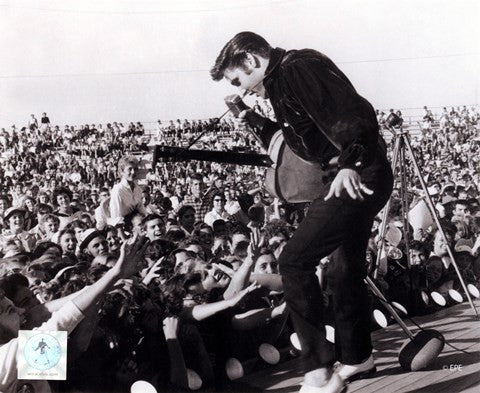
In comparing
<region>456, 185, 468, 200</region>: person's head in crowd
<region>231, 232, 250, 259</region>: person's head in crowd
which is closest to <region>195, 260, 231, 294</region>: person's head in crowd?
<region>231, 232, 250, 259</region>: person's head in crowd

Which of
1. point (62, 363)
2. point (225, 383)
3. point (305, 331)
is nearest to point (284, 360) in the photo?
point (225, 383)

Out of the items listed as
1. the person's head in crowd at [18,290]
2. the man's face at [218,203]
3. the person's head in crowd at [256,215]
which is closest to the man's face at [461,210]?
the man's face at [218,203]

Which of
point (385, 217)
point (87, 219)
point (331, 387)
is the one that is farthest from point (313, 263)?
point (87, 219)

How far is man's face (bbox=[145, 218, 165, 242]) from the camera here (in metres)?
4.63

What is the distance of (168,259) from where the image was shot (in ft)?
13.2

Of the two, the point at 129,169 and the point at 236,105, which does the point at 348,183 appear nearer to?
the point at 236,105

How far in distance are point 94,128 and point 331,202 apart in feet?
7.73

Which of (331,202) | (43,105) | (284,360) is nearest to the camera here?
(331,202)

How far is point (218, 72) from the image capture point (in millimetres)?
3611

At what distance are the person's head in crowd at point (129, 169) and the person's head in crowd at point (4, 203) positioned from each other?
1.30 meters

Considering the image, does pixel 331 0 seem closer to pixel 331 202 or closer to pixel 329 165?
pixel 329 165

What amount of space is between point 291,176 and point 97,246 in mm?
1595

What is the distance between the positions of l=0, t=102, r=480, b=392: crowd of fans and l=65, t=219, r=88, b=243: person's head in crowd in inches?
0.6

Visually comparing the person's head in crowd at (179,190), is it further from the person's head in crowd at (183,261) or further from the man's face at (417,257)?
the man's face at (417,257)
